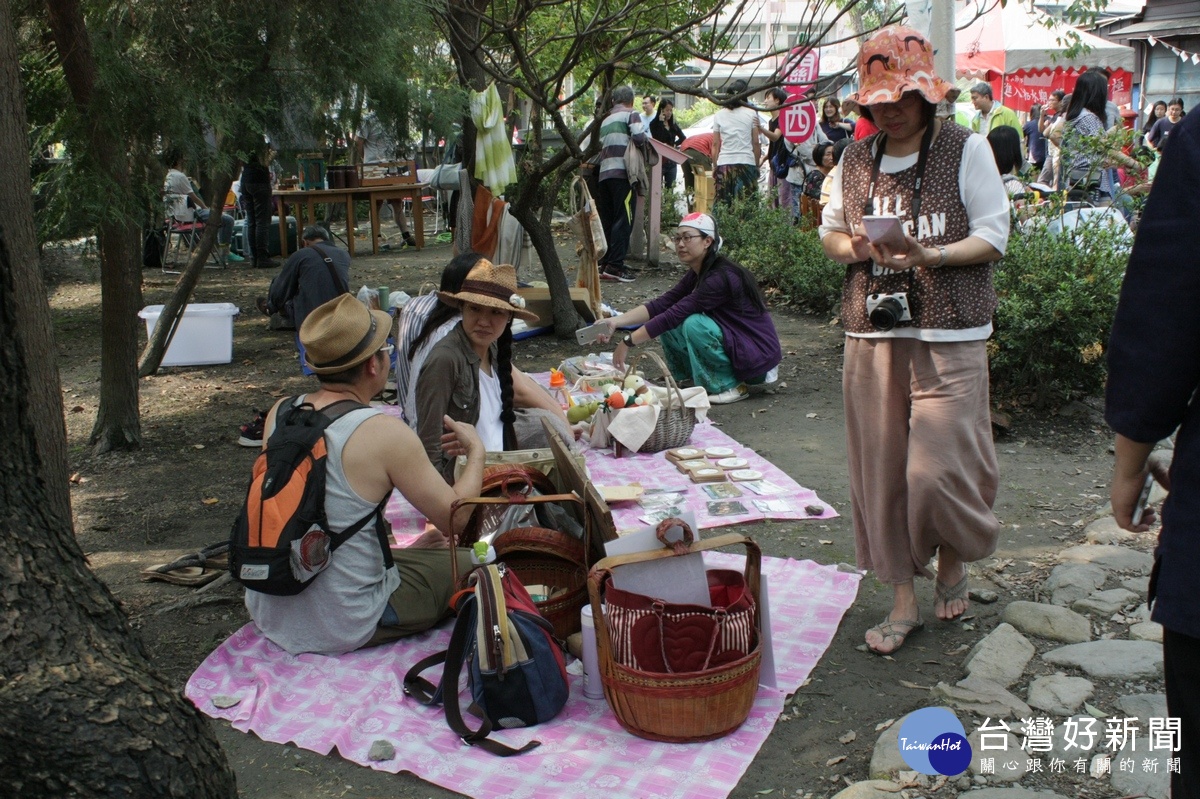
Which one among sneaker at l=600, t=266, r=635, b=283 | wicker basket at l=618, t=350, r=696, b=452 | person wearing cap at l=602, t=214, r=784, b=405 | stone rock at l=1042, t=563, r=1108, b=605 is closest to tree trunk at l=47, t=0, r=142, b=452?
person wearing cap at l=602, t=214, r=784, b=405

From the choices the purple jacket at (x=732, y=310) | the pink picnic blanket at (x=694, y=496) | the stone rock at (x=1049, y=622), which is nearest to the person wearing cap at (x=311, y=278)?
the purple jacket at (x=732, y=310)

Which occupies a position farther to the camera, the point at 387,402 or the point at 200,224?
the point at 200,224

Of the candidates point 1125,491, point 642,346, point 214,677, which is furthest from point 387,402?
point 1125,491

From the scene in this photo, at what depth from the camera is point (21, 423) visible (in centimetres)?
221

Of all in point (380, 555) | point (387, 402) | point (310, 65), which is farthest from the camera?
Answer: point (387, 402)

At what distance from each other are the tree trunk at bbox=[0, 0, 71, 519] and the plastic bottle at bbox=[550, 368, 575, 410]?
10.7 ft

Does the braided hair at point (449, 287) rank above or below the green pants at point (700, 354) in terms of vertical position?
above

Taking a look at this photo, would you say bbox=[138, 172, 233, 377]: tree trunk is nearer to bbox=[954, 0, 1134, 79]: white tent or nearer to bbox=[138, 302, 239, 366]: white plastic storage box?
bbox=[138, 302, 239, 366]: white plastic storage box

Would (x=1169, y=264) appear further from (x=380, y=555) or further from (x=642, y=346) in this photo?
(x=642, y=346)

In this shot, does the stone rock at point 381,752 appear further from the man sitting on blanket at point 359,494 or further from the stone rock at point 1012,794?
the stone rock at point 1012,794

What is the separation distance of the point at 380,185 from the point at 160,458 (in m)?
9.47

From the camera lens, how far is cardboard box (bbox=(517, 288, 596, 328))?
377 inches

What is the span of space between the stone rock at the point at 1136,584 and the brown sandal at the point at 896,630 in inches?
36.2

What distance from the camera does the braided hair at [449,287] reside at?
4.73 m
